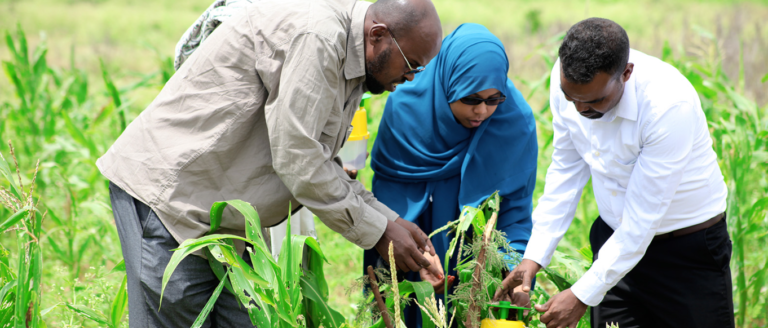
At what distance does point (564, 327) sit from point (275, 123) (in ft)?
3.65

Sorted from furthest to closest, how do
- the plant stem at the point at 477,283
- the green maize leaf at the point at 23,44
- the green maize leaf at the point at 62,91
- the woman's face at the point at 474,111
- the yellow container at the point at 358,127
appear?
the green maize leaf at the point at 62,91
the green maize leaf at the point at 23,44
the yellow container at the point at 358,127
the woman's face at the point at 474,111
the plant stem at the point at 477,283

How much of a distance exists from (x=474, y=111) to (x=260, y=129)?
3.00ft

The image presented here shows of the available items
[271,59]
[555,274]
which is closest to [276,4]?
[271,59]

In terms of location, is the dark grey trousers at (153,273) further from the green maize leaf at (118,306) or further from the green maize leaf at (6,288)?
the green maize leaf at (6,288)

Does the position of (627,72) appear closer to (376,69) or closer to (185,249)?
(376,69)

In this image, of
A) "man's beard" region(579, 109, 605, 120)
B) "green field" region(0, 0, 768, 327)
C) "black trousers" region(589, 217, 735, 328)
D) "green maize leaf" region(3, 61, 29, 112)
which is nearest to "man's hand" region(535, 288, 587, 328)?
"black trousers" region(589, 217, 735, 328)

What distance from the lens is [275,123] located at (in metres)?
1.44

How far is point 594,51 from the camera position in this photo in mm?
1458

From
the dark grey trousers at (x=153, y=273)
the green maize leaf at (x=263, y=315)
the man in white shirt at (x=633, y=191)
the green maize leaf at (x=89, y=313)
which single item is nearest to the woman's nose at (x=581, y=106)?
the man in white shirt at (x=633, y=191)

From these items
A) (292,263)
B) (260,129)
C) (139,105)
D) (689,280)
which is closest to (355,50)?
(260,129)

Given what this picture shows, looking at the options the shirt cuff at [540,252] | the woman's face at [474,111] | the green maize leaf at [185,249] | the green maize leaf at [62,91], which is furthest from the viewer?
the green maize leaf at [62,91]

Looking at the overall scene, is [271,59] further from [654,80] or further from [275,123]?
[654,80]

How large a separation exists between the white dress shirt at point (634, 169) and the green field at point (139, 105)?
3.04 ft

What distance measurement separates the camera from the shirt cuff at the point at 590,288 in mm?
1715
